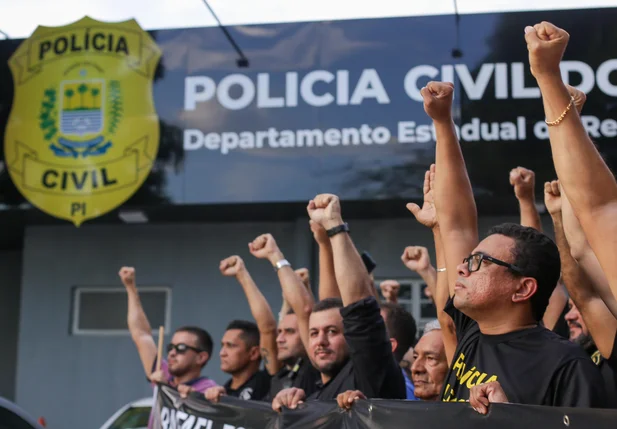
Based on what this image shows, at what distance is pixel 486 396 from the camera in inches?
108

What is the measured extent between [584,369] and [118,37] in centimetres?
875

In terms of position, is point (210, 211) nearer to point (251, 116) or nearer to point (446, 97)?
point (251, 116)

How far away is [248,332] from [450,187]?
3.24 meters

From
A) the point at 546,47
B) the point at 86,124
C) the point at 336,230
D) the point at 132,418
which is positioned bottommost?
the point at 132,418

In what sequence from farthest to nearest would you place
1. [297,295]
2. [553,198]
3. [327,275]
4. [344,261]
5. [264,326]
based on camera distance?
1. [264,326]
2. [327,275]
3. [297,295]
4. [344,261]
5. [553,198]

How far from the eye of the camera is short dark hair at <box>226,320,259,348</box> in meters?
6.31

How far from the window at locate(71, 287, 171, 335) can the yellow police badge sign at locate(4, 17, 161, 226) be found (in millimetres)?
1664

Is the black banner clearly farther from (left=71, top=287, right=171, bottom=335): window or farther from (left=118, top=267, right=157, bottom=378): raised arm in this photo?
(left=71, top=287, right=171, bottom=335): window

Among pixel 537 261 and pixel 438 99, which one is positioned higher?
pixel 438 99

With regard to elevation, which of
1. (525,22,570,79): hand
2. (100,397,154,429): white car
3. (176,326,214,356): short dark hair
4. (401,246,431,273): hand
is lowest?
(100,397,154,429): white car

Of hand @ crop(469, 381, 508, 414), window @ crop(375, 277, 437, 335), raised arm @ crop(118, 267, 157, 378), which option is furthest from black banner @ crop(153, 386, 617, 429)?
window @ crop(375, 277, 437, 335)

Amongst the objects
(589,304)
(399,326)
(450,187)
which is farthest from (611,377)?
(399,326)

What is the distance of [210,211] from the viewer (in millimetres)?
10688

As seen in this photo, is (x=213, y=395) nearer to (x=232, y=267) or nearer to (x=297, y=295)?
(x=297, y=295)
